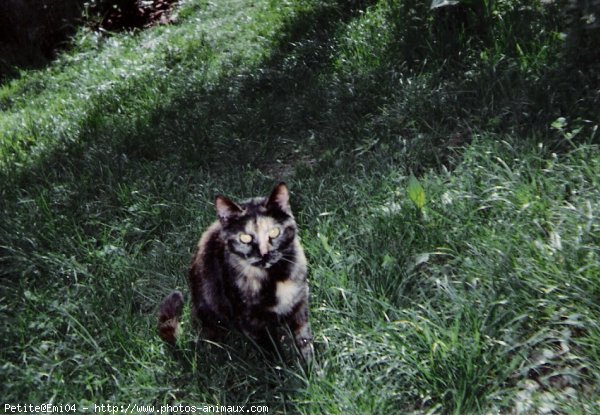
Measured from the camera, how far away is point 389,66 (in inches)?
226

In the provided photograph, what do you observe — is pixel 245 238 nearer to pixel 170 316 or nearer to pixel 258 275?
pixel 258 275

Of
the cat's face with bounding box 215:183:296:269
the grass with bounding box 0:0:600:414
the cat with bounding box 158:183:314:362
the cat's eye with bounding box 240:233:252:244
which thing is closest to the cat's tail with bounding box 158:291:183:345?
the grass with bounding box 0:0:600:414

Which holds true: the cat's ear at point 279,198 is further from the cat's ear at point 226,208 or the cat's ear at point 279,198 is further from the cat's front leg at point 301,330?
the cat's front leg at point 301,330

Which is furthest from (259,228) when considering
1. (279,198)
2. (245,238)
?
(279,198)

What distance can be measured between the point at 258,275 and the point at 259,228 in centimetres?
23

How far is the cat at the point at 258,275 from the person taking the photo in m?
3.07

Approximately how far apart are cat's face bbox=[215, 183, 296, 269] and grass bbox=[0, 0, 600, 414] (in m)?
0.49

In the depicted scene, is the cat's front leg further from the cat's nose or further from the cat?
the cat's nose

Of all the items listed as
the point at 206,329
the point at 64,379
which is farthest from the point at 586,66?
the point at 64,379

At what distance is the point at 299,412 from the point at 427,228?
1.29m

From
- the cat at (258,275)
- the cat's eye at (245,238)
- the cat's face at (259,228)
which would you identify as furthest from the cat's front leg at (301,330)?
the cat's eye at (245,238)

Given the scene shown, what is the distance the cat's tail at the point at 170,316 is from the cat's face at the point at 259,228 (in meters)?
0.57

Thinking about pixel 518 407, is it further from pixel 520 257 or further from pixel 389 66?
pixel 389 66

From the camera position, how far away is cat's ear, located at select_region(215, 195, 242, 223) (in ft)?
10.2
